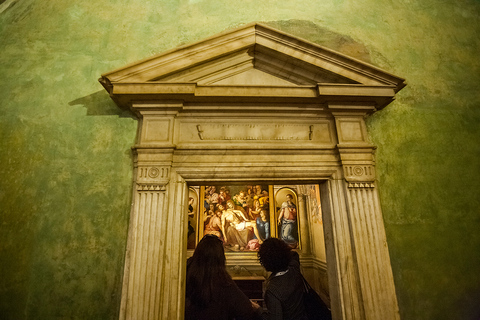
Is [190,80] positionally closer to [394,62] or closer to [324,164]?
[324,164]

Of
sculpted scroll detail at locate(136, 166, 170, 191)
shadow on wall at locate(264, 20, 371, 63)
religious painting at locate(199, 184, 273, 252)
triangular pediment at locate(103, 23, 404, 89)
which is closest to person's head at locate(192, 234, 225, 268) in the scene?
sculpted scroll detail at locate(136, 166, 170, 191)

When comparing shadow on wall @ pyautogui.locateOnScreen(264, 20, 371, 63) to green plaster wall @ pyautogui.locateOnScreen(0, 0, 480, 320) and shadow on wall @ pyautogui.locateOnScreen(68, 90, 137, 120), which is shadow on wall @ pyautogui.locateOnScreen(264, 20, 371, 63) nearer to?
green plaster wall @ pyautogui.locateOnScreen(0, 0, 480, 320)

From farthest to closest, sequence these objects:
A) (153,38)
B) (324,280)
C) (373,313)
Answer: (324,280) → (153,38) → (373,313)

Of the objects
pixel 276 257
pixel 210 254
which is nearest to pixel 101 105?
pixel 210 254

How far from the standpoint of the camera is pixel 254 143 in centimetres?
274

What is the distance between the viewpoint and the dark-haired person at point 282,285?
2217 millimetres

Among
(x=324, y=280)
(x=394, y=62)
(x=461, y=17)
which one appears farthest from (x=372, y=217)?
(x=324, y=280)

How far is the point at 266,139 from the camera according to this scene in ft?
9.18

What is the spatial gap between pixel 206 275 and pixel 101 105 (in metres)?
2.03

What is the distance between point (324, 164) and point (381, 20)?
7.06ft

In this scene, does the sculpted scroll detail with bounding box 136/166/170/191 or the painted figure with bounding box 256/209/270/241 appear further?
the painted figure with bounding box 256/209/270/241

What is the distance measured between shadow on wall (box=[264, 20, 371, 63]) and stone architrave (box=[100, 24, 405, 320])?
0.51 metres

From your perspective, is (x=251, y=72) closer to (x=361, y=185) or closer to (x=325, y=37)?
(x=325, y=37)

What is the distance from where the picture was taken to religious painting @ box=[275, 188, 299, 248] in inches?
260
